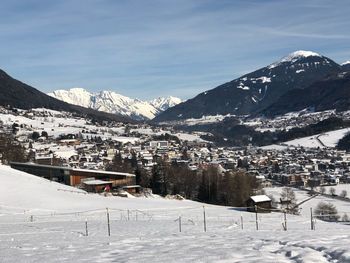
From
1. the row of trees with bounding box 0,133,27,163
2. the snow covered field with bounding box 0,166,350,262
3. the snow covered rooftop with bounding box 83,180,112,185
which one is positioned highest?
the row of trees with bounding box 0,133,27,163

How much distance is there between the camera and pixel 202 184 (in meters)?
68.5

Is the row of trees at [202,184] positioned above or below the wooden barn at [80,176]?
below

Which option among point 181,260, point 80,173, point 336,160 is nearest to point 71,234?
point 181,260

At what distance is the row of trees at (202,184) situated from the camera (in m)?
64.9

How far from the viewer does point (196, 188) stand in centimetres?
6981

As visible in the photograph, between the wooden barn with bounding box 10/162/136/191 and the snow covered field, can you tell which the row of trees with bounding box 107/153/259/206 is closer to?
the wooden barn with bounding box 10/162/136/191

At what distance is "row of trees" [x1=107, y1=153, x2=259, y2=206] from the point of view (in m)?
64.9

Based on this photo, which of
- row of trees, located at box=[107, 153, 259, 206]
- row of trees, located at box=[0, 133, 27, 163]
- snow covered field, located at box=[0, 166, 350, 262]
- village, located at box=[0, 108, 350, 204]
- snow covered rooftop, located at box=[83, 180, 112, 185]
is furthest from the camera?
row of trees, located at box=[0, 133, 27, 163]

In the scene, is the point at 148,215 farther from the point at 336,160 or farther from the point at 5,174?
the point at 336,160

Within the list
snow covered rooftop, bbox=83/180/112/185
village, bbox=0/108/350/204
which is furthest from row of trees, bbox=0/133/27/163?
snow covered rooftop, bbox=83/180/112/185

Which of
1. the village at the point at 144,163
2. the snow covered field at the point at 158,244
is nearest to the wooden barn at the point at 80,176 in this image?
the village at the point at 144,163

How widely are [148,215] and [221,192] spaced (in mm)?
33282

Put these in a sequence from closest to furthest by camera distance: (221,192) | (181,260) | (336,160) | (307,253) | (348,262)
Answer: (348,262), (307,253), (181,260), (221,192), (336,160)

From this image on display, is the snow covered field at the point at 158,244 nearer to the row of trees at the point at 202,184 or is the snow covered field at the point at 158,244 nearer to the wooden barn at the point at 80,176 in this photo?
the wooden barn at the point at 80,176
